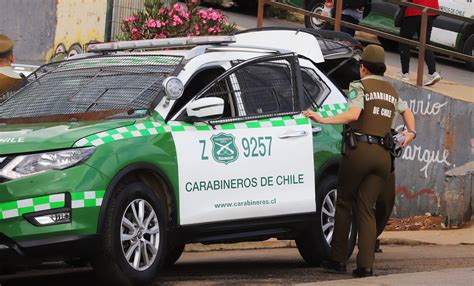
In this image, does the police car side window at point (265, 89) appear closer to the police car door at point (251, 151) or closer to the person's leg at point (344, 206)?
the police car door at point (251, 151)

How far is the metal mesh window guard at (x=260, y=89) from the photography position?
10016mm

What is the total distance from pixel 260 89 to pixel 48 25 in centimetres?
1136

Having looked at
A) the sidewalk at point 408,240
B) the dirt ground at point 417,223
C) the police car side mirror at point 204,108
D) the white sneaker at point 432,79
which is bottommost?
the dirt ground at point 417,223

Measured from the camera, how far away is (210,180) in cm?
944

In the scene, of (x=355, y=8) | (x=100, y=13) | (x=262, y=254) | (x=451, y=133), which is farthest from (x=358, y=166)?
(x=100, y=13)

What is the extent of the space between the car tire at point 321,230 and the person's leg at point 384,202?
0.39 meters

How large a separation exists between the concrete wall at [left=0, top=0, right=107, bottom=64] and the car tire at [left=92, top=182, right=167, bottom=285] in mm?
11315

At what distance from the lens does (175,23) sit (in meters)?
15.6

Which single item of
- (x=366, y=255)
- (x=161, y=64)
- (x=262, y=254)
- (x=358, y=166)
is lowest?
(x=262, y=254)

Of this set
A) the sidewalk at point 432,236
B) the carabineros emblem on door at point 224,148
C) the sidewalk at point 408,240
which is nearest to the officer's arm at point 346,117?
the carabineros emblem on door at point 224,148

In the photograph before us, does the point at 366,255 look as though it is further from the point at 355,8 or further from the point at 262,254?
the point at 355,8

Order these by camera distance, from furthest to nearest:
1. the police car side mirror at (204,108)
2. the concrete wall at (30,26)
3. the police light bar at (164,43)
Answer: the concrete wall at (30,26) < the police light bar at (164,43) < the police car side mirror at (204,108)

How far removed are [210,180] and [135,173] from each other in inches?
26.9

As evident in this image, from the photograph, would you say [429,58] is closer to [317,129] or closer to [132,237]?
[317,129]
